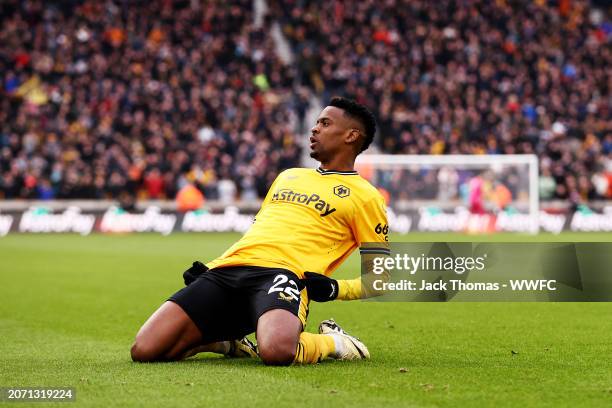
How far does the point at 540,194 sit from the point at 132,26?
578 inches

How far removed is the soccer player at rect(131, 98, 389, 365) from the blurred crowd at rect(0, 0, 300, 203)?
940 inches

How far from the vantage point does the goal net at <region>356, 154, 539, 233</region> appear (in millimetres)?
30641

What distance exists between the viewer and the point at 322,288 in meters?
7.23

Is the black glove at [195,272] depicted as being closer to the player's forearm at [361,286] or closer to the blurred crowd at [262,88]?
the player's forearm at [361,286]

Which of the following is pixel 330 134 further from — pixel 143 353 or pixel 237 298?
pixel 143 353

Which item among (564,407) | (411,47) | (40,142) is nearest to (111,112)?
(40,142)

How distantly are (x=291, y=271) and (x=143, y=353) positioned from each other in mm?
1145

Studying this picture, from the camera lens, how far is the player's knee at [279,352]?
6.98m

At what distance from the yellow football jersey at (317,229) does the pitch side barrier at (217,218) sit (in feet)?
75.9

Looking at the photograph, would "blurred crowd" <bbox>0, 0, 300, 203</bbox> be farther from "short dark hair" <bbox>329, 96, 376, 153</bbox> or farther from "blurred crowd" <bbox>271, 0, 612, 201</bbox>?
"short dark hair" <bbox>329, 96, 376, 153</bbox>

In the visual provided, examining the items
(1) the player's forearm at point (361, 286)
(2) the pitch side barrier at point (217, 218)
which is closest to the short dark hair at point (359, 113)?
(1) the player's forearm at point (361, 286)

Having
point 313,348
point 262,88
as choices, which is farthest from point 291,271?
point 262,88

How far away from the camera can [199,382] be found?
641cm

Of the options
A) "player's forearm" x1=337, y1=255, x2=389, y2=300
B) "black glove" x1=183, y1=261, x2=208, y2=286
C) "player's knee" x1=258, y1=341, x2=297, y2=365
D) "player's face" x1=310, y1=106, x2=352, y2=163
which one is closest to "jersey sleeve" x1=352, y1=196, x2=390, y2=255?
"player's forearm" x1=337, y1=255, x2=389, y2=300
